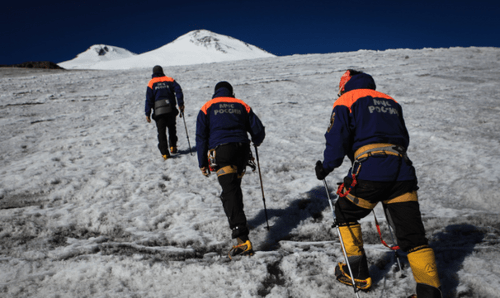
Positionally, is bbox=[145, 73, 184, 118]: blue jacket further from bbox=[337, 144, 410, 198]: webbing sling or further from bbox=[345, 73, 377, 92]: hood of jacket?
bbox=[337, 144, 410, 198]: webbing sling

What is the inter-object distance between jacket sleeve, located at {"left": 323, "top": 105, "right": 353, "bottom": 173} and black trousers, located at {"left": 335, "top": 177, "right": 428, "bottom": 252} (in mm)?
289

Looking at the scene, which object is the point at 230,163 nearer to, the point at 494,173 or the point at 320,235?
the point at 320,235

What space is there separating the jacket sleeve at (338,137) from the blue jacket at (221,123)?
4.63 feet

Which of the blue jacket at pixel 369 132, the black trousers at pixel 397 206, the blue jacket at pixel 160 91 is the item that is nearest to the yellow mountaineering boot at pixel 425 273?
the black trousers at pixel 397 206

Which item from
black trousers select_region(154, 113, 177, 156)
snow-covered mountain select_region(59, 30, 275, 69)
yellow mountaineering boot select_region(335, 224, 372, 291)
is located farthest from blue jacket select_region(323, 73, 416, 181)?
snow-covered mountain select_region(59, 30, 275, 69)

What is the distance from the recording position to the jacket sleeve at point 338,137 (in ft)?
8.88

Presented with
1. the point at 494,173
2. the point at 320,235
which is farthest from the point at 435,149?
the point at 320,235

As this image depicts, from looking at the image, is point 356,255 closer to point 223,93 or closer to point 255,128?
point 255,128

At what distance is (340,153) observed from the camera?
2760mm

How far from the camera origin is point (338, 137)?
2.72 m

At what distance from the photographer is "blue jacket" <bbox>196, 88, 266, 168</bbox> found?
3777mm

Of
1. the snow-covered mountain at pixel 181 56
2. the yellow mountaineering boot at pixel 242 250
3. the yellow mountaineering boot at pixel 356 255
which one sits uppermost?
the snow-covered mountain at pixel 181 56

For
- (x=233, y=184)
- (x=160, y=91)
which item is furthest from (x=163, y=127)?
(x=233, y=184)

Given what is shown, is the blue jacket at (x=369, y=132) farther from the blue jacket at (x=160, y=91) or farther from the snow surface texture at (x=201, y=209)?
the blue jacket at (x=160, y=91)
